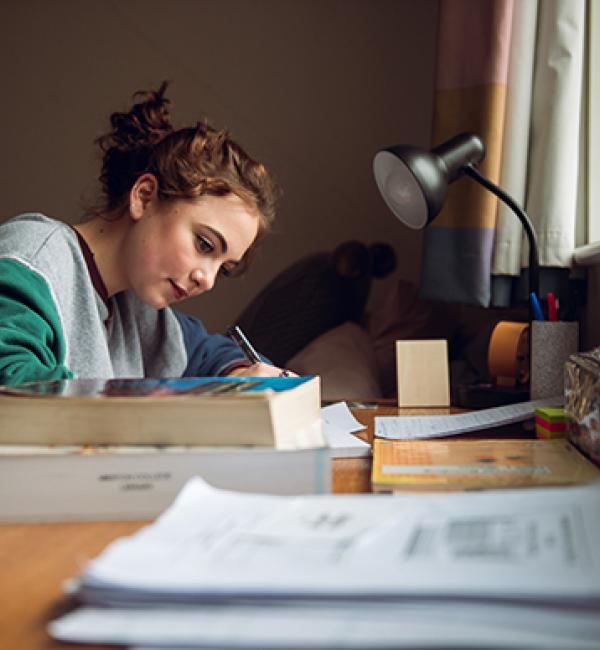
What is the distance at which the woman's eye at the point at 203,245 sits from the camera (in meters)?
1.29

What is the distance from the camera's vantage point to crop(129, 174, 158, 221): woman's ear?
134 centimetres

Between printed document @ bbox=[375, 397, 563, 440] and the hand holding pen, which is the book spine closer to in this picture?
printed document @ bbox=[375, 397, 563, 440]

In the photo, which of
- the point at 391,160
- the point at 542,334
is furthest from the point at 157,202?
the point at 542,334

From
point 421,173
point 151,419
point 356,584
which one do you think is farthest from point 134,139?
point 356,584

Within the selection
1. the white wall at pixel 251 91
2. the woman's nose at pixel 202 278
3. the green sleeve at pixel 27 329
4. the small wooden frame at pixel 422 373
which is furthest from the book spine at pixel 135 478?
the white wall at pixel 251 91

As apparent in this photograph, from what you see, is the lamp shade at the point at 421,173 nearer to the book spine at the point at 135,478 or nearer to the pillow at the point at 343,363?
the pillow at the point at 343,363

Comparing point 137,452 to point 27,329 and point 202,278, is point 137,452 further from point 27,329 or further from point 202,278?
point 202,278

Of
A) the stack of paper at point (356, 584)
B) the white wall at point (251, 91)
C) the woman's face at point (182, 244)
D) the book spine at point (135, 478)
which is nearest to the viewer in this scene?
the stack of paper at point (356, 584)

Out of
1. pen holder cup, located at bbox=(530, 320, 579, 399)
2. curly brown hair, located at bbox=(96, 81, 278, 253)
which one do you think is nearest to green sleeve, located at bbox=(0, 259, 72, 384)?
curly brown hair, located at bbox=(96, 81, 278, 253)

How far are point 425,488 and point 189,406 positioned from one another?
184 mm

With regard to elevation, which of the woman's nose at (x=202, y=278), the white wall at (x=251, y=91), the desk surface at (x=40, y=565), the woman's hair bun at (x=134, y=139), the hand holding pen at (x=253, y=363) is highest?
the white wall at (x=251, y=91)

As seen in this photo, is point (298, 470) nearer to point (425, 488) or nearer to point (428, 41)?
point (425, 488)

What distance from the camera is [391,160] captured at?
1150mm

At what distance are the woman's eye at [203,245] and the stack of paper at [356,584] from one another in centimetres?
90
